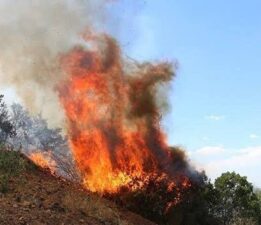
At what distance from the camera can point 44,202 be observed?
15.9m

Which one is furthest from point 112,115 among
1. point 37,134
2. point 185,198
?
point 37,134

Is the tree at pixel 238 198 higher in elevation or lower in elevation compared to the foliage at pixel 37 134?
lower

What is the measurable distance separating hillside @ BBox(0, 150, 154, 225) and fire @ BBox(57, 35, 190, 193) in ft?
12.0

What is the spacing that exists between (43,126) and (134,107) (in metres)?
31.6

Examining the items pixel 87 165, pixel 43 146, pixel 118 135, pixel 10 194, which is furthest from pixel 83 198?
pixel 43 146

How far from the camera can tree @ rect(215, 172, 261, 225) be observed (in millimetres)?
37062

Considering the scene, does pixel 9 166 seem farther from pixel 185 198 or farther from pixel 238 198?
pixel 238 198

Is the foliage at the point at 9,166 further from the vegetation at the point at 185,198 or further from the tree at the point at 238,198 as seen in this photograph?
the tree at the point at 238,198

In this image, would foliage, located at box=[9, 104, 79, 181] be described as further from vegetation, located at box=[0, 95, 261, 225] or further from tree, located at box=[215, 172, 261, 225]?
tree, located at box=[215, 172, 261, 225]

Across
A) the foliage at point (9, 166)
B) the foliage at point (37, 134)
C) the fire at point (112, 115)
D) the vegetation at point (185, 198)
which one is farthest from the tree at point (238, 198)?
the foliage at point (9, 166)

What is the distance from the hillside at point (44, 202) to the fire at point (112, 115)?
365 centimetres

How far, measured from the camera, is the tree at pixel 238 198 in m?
37.1

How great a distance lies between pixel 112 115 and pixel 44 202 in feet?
33.7

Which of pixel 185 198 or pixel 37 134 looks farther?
pixel 37 134
